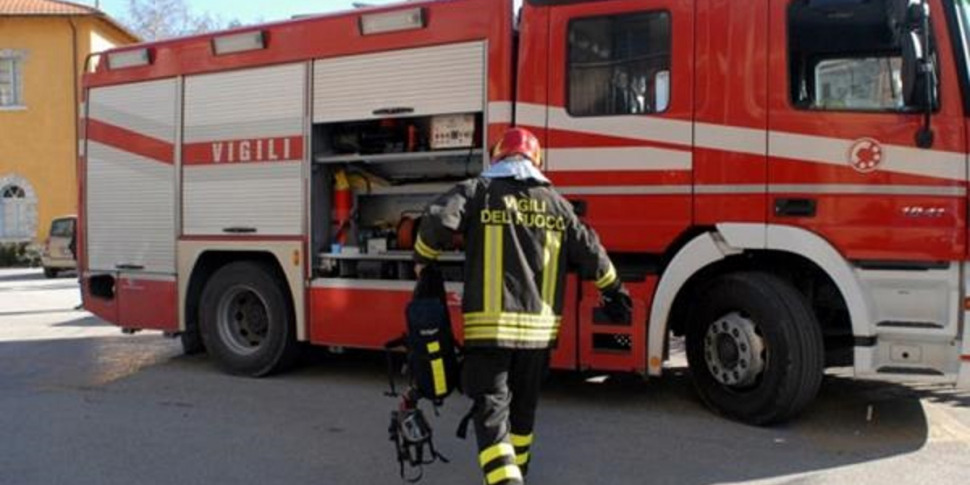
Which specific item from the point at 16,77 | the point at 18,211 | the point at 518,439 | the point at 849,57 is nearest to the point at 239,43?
the point at 518,439

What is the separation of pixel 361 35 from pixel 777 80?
3.13 meters

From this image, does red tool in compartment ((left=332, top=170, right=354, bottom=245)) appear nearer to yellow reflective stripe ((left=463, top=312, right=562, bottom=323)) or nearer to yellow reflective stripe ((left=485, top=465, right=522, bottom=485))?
yellow reflective stripe ((left=463, top=312, right=562, bottom=323))

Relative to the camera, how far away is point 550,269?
444 centimetres

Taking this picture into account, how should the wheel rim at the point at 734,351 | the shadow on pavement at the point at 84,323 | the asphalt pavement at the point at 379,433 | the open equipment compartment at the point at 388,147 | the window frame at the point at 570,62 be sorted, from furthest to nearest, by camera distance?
the shadow on pavement at the point at 84,323 < the open equipment compartment at the point at 388,147 < the window frame at the point at 570,62 < the wheel rim at the point at 734,351 < the asphalt pavement at the point at 379,433

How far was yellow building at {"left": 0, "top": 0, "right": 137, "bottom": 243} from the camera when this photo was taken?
3067cm

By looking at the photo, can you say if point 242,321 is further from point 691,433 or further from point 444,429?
point 691,433

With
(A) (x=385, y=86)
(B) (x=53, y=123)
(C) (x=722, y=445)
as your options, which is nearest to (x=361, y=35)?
(A) (x=385, y=86)

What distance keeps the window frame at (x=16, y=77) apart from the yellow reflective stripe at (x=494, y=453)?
1226 inches

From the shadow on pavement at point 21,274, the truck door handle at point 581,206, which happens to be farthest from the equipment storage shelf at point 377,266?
the shadow on pavement at point 21,274

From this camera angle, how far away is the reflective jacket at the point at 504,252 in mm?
4309

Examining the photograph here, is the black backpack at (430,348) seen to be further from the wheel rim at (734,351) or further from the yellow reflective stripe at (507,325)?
the wheel rim at (734,351)

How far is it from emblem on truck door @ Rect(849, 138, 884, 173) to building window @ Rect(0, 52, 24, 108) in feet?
102

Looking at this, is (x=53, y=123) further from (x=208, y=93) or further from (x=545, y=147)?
(x=545, y=147)

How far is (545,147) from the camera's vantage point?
635 centimetres
